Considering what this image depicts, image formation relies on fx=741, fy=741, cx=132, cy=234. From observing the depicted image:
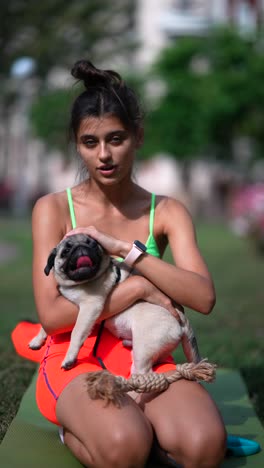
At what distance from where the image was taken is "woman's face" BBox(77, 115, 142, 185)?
3533 mm

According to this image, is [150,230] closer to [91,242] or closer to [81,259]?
[91,242]

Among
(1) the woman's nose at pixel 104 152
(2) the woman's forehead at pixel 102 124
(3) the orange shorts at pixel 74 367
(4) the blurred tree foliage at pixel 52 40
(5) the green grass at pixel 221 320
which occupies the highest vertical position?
(4) the blurred tree foliage at pixel 52 40

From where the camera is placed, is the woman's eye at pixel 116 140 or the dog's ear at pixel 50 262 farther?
the woman's eye at pixel 116 140

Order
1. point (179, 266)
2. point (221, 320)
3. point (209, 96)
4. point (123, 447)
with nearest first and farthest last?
point (123, 447) → point (179, 266) → point (221, 320) → point (209, 96)

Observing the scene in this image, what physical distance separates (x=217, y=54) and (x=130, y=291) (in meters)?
26.9

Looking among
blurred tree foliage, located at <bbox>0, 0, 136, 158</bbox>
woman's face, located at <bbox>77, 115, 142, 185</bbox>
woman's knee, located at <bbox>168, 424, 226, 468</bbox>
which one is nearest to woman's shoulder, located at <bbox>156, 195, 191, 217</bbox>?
woman's face, located at <bbox>77, 115, 142, 185</bbox>

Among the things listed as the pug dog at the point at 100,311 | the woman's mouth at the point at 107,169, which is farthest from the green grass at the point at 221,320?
the woman's mouth at the point at 107,169

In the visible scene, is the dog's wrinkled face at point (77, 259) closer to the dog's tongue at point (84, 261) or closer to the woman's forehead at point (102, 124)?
the dog's tongue at point (84, 261)

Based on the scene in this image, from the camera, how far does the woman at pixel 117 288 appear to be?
3.09 metres

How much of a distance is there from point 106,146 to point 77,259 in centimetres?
66

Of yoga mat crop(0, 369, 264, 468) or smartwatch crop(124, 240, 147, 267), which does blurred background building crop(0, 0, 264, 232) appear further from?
smartwatch crop(124, 240, 147, 267)

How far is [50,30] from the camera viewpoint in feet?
79.2

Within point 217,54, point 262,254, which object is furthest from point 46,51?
point 262,254

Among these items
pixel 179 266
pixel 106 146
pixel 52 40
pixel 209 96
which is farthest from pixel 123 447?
pixel 209 96
